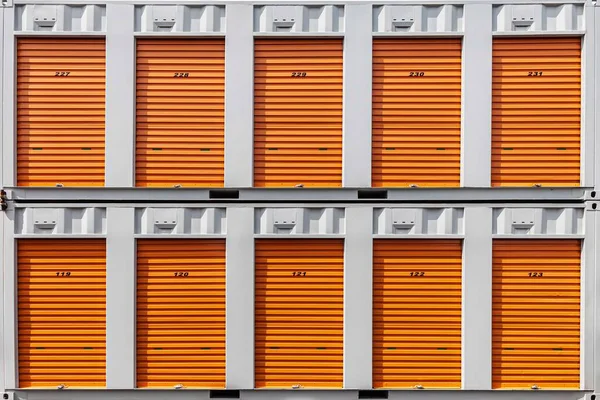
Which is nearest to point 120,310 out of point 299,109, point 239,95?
point 239,95

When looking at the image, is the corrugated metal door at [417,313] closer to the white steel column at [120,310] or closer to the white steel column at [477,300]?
the white steel column at [477,300]

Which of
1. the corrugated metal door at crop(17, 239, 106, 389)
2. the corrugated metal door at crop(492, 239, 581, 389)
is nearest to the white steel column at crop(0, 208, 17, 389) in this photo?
the corrugated metal door at crop(17, 239, 106, 389)

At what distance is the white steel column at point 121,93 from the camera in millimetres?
3980

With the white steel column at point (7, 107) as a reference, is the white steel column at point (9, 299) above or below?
below

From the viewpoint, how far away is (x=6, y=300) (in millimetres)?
4008

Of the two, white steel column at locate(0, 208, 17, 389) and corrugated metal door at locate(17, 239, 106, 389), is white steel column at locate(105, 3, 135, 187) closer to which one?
corrugated metal door at locate(17, 239, 106, 389)

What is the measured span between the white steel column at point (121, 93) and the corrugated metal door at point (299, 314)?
→ 1.68 meters

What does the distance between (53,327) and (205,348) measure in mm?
1619

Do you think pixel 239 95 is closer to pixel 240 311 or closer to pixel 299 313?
pixel 240 311

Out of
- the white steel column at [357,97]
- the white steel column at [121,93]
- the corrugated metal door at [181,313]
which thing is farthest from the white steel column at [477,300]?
the white steel column at [121,93]

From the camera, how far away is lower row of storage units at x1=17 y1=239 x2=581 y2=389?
4.03 metres

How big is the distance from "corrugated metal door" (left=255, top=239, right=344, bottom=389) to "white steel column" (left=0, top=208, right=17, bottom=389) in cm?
254

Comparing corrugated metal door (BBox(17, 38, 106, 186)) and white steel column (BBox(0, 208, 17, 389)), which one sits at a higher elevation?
corrugated metal door (BBox(17, 38, 106, 186))

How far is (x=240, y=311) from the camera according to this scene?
3.99 m
